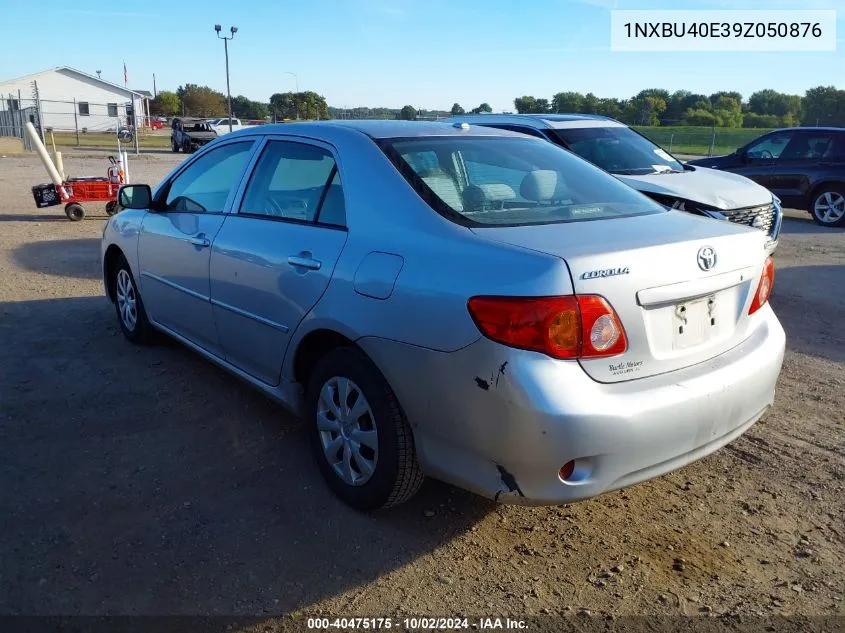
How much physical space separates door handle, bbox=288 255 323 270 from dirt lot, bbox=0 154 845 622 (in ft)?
3.48

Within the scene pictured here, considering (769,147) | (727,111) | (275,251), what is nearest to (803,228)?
(769,147)

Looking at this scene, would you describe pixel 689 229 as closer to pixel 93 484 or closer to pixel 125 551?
pixel 125 551

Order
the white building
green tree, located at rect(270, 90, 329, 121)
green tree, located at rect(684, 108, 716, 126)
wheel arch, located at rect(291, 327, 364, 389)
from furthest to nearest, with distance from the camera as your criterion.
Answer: the white building, green tree, located at rect(270, 90, 329, 121), green tree, located at rect(684, 108, 716, 126), wheel arch, located at rect(291, 327, 364, 389)

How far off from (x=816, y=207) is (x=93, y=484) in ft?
42.6

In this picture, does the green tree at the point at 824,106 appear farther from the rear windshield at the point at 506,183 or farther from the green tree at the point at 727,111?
the rear windshield at the point at 506,183

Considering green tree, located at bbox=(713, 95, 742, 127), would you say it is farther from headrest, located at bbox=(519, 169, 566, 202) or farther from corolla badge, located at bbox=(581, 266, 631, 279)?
corolla badge, located at bbox=(581, 266, 631, 279)

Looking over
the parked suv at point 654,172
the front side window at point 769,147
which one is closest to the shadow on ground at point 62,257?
the parked suv at point 654,172

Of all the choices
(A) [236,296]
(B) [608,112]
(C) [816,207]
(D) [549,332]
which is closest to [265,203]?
(A) [236,296]

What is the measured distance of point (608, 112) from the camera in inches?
1725

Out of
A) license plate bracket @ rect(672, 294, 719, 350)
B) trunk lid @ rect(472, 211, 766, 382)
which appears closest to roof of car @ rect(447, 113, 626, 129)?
trunk lid @ rect(472, 211, 766, 382)

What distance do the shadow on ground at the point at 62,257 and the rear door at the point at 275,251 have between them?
4684mm

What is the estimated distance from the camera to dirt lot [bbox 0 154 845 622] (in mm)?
2680

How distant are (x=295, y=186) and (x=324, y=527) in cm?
172

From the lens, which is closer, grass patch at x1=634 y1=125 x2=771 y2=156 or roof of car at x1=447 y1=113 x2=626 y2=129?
roof of car at x1=447 y1=113 x2=626 y2=129
